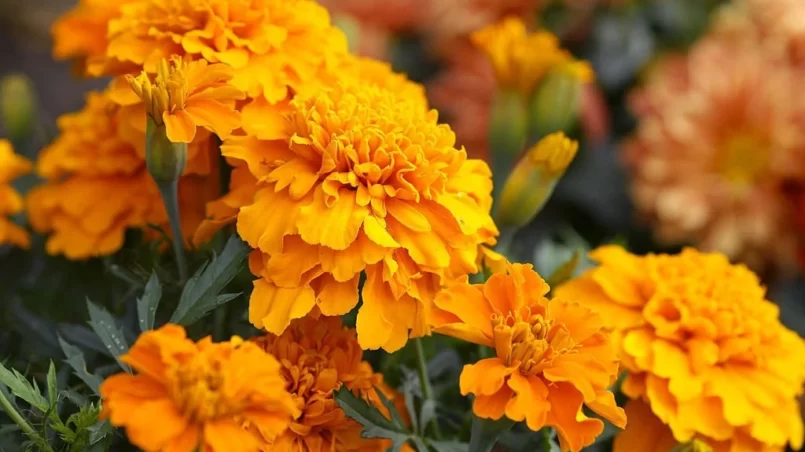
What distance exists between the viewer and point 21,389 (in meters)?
0.32

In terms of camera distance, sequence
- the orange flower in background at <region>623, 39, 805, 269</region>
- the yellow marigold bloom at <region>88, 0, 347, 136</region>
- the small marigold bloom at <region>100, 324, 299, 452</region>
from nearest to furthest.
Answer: the small marigold bloom at <region>100, 324, 299, 452</region> → the yellow marigold bloom at <region>88, 0, 347, 136</region> → the orange flower in background at <region>623, 39, 805, 269</region>

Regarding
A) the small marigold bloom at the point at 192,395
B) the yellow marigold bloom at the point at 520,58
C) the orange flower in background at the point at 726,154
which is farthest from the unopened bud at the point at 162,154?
the orange flower in background at the point at 726,154

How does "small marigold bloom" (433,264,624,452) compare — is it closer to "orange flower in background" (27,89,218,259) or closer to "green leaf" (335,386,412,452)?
"green leaf" (335,386,412,452)

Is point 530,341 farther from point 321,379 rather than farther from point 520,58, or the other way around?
point 520,58

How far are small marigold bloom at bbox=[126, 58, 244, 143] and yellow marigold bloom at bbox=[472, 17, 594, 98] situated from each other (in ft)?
0.78

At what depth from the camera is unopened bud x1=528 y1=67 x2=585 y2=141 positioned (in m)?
0.54

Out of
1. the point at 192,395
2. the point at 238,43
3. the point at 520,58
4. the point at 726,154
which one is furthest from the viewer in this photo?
the point at 726,154

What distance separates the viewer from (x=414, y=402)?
1.33 ft

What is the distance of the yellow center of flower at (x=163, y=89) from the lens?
33 centimetres

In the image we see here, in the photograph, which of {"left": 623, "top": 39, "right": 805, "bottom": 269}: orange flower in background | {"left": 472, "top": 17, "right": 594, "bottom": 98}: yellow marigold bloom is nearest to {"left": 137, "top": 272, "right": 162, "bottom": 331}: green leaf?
{"left": 472, "top": 17, "right": 594, "bottom": 98}: yellow marigold bloom

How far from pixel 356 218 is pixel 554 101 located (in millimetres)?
256

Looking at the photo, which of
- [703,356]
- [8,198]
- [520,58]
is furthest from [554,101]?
[8,198]

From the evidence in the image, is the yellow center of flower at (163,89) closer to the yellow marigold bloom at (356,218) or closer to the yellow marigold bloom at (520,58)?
the yellow marigold bloom at (356,218)

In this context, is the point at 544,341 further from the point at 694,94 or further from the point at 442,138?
the point at 694,94
